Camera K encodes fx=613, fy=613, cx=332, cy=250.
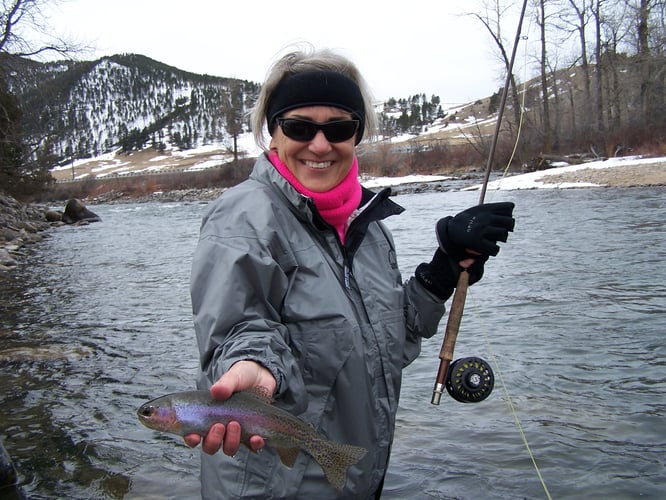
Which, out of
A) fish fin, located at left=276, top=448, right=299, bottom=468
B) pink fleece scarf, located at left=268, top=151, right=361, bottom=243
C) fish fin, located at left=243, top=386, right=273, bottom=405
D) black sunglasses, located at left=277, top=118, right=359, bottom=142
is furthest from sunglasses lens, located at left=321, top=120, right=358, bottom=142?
fish fin, located at left=276, top=448, right=299, bottom=468

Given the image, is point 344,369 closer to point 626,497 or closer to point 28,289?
point 626,497

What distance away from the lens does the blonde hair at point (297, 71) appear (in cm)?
260

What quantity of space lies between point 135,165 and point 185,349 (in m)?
138

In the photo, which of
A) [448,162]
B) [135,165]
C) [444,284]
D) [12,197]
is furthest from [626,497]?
[135,165]

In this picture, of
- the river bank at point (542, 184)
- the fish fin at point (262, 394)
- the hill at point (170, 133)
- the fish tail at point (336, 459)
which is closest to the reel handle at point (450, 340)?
the fish tail at point (336, 459)

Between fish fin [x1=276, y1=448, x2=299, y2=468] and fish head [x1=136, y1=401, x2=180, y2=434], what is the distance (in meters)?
0.36

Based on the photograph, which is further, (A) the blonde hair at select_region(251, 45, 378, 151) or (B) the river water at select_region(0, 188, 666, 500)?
(B) the river water at select_region(0, 188, 666, 500)

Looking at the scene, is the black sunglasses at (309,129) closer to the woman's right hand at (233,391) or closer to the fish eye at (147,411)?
the woman's right hand at (233,391)

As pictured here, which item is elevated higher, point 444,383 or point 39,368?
point 444,383

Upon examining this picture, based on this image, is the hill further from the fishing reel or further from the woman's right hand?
the woman's right hand

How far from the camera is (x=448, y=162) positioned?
168 feet

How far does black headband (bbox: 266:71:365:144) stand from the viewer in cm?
252

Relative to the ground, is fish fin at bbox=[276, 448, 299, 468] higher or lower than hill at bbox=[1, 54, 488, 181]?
lower

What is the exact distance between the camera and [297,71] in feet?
8.46
